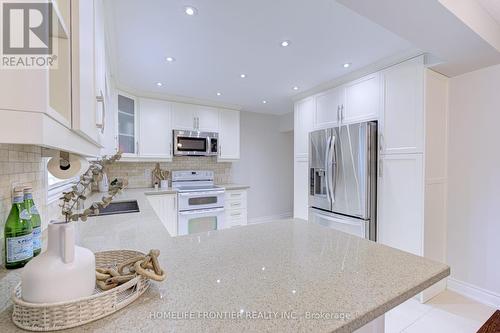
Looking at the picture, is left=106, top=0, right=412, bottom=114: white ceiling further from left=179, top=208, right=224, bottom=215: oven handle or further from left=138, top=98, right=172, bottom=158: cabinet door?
left=179, top=208, right=224, bottom=215: oven handle

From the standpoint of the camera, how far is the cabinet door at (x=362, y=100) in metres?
2.49

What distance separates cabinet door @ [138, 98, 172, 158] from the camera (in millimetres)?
3449

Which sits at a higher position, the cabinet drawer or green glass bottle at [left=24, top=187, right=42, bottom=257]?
green glass bottle at [left=24, top=187, right=42, bottom=257]

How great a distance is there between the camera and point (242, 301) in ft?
2.14

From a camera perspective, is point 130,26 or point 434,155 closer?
Answer: point 130,26

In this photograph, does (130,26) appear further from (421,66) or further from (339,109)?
(421,66)

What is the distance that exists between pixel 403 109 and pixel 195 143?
112 inches

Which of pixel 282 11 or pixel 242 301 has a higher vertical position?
pixel 282 11

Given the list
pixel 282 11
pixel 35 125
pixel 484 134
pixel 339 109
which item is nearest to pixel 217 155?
pixel 339 109

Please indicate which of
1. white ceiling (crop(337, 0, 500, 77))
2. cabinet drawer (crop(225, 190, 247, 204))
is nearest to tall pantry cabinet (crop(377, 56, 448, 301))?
white ceiling (crop(337, 0, 500, 77))

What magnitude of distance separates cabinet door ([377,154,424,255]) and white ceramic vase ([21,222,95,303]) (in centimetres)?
251

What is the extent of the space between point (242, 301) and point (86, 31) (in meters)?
0.86

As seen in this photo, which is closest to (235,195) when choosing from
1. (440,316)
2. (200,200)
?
(200,200)

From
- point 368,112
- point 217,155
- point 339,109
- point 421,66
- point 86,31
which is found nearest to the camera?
point 86,31
